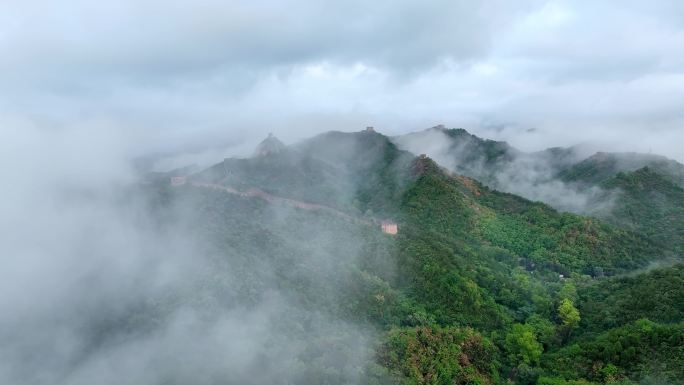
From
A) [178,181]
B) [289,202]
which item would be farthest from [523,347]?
[178,181]

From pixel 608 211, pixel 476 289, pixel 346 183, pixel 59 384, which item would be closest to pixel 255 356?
pixel 59 384

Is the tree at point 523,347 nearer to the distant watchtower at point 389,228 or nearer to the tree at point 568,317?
the tree at point 568,317

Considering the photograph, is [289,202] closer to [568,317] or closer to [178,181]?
[178,181]

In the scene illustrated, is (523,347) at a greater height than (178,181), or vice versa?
(178,181)

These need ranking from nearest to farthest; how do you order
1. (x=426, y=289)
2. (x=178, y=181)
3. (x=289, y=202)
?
(x=426, y=289), (x=178, y=181), (x=289, y=202)

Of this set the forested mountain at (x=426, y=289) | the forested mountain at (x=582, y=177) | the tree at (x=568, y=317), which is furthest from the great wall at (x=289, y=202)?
the forested mountain at (x=582, y=177)

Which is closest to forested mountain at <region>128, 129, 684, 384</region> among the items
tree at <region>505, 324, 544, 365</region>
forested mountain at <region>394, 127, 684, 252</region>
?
tree at <region>505, 324, 544, 365</region>

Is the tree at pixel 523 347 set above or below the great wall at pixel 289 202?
below
